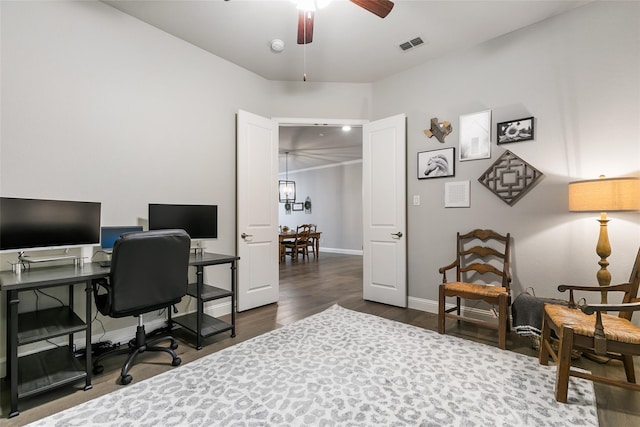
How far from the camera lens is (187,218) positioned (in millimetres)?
2920

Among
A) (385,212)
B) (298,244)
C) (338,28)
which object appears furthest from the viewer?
(298,244)

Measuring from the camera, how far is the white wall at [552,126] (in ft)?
7.98

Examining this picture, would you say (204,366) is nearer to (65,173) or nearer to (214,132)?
(65,173)

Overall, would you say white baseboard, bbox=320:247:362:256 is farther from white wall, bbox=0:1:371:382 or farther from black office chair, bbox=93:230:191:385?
black office chair, bbox=93:230:191:385

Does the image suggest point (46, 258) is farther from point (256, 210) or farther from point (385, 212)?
point (385, 212)

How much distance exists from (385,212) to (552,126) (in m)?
1.88

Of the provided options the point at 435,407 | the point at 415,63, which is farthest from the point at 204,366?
the point at 415,63

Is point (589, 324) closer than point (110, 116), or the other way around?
point (589, 324)

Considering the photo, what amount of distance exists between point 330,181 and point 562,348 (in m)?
8.20

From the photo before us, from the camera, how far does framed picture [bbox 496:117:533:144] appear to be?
9.34 feet

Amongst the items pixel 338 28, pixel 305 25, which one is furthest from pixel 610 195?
pixel 338 28

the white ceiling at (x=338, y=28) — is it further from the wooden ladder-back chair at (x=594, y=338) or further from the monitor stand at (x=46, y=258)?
the wooden ladder-back chair at (x=594, y=338)

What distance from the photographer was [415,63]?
3607 millimetres

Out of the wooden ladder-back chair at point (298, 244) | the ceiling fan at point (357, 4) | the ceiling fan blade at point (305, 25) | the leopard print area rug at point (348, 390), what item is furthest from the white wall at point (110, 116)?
the wooden ladder-back chair at point (298, 244)
